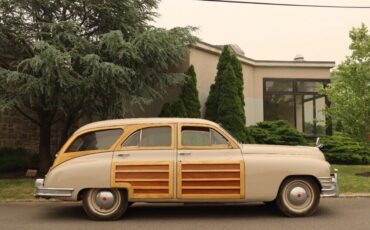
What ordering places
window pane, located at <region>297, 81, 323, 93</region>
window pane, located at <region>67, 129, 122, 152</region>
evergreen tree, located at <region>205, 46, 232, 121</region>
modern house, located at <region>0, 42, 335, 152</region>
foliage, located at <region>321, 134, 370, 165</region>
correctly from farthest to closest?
window pane, located at <region>297, 81, 323, 93</region>
modern house, located at <region>0, 42, 335, 152</region>
foliage, located at <region>321, 134, 370, 165</region>
evergreen tree, located at <region>205, 46, 232, 121</region>
window pane, located at <region>67, 129, 122, 152</region>

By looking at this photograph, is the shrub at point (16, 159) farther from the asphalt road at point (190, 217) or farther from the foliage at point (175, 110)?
the asphalt road at point (190, 217)

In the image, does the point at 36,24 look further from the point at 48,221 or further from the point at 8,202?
the point at 48,221

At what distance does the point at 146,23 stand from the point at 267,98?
7.55 metres

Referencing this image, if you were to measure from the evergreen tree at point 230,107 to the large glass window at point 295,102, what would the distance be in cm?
430

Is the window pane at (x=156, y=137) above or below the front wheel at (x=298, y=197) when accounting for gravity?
above

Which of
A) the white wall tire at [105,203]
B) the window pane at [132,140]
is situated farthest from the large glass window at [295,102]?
the white wall tire at [105,203]

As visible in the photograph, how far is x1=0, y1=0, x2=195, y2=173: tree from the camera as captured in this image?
12227mm

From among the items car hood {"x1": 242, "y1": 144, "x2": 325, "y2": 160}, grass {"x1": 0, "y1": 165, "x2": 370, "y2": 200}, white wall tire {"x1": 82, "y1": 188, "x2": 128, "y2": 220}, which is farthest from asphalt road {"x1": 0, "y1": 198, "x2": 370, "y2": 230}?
car hood {"x1": 242, "y1": 144, "x2": 325, "y2": 160}

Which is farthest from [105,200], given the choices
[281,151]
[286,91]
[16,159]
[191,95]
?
[286,91]

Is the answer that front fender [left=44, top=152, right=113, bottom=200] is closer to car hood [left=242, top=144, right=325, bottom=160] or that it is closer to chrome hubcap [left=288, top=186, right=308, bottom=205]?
car hood [left=242, top=144, right=325, bottom=160]

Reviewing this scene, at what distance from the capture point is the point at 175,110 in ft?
50.4

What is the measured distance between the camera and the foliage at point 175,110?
50.2 ft

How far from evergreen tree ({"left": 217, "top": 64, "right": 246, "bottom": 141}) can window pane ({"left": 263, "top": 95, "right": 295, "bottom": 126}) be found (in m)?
4.22

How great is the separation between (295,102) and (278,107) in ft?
2.50
